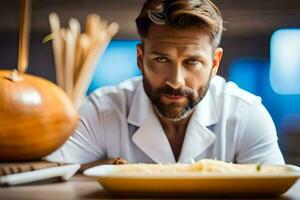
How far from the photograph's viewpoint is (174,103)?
1281mm

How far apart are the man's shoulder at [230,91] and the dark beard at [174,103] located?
0.20 feet

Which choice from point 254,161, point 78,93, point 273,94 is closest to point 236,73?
point 273,94

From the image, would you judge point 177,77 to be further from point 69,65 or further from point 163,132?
point 69,65

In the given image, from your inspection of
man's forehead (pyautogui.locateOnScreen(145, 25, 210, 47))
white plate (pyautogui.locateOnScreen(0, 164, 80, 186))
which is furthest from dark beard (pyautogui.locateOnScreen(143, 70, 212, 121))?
white plate (pyautogui.locateOnScreen(0, 164, 80, 186))

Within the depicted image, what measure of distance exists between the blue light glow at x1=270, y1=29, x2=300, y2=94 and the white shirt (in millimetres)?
167

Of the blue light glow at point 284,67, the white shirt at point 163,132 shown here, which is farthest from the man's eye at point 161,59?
the blue light glow at point 284,67

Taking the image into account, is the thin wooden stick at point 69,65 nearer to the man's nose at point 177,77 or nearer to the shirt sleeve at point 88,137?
the shirt sleeve at point 88,137

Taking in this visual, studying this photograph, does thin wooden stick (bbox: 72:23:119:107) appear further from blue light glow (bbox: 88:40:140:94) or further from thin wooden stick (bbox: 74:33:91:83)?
blue light glow (bbox: 88:40:140:94)

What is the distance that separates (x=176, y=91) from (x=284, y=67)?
0.41 meters

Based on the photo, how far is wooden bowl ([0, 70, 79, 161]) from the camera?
81 centimetres

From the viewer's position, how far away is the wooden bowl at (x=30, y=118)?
0.81 m

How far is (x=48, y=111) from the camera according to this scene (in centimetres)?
83

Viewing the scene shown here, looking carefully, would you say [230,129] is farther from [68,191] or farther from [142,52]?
[68,191]

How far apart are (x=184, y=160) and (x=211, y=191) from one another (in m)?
0.58
